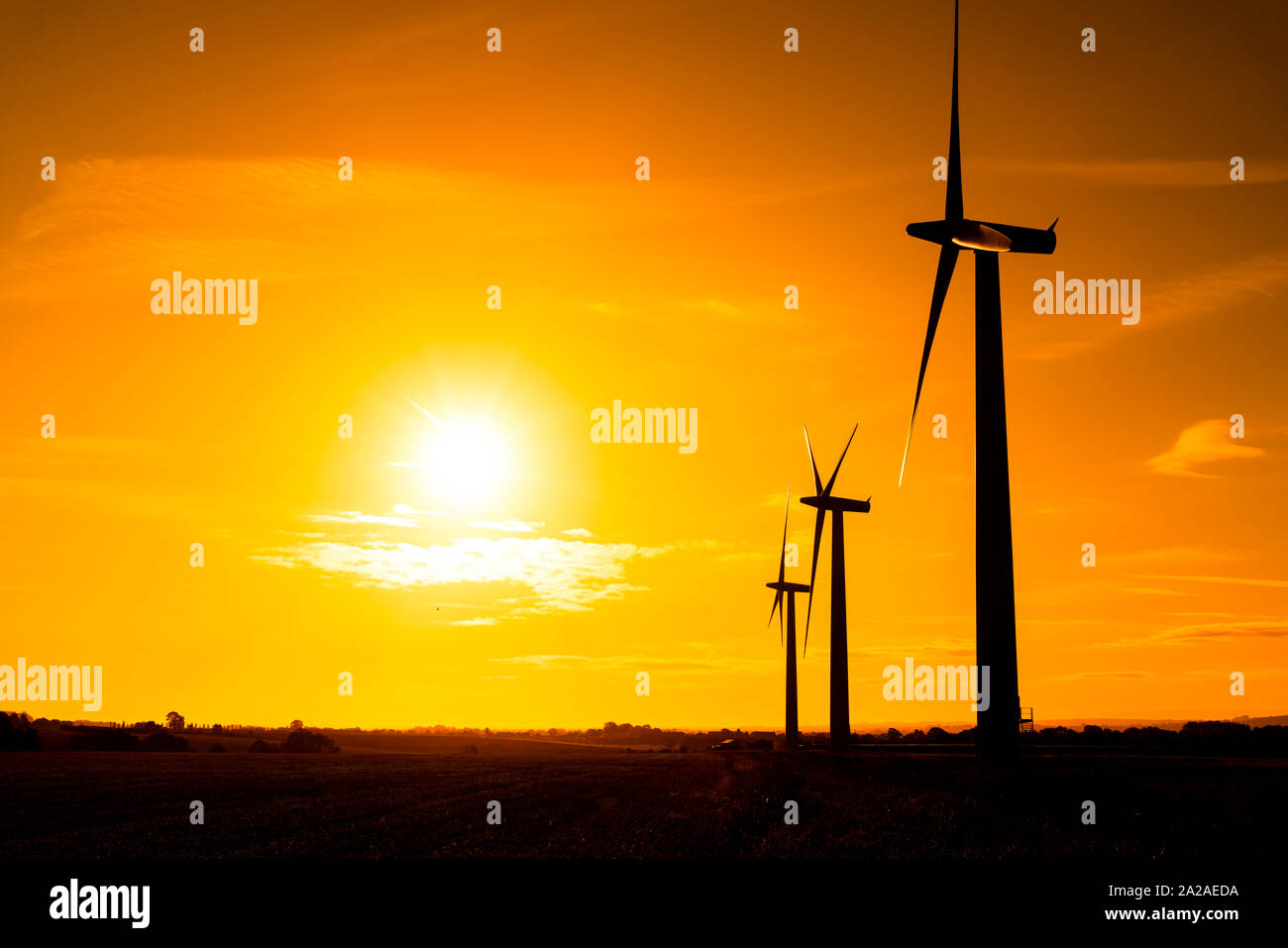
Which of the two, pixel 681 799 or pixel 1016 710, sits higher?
pixel 1016 710

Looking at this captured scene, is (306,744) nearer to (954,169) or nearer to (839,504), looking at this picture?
(839,504)

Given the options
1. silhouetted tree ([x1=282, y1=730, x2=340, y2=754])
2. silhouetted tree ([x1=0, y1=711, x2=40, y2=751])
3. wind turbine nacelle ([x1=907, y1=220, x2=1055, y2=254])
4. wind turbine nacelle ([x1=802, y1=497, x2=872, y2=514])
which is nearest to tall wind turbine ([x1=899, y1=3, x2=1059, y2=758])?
wind turbine nacelle ([x1=907, y1=220, x2=1055, y2=254])

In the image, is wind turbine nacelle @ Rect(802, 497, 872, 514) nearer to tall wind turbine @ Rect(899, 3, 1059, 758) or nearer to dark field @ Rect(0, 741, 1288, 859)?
dark field @ Rect(0, 741, 1288, 859)

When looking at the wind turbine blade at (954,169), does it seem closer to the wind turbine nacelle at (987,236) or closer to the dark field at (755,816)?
the wind turbine nacelle at (987,236)

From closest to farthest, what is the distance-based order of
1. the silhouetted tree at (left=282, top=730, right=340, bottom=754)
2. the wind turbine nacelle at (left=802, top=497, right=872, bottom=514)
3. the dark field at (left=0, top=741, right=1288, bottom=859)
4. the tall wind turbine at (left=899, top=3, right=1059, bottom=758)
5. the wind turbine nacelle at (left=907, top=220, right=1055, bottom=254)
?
1. the dark field at (left=0, top=741, right=1288, bottom=859)
2. the tall wind turbine at (left=899, top=3, right=1059, bottom=758)
3. the wind turbine nacelle at (left=907, top=220, right=1055, bottom=254)
4. the wind turbine nacelle at (left=802, top=497, right=872, bottom=514)
5. the silhouetted tree at (left=282, top=730, right=340, bottom=754)
